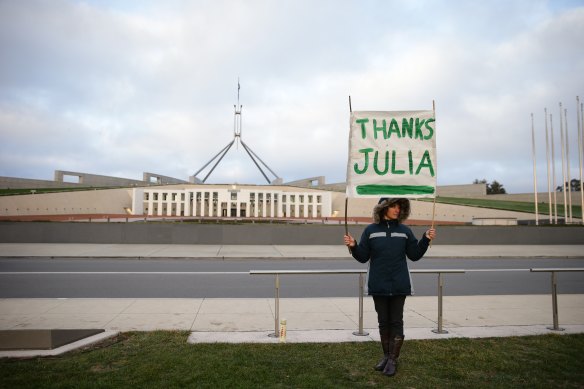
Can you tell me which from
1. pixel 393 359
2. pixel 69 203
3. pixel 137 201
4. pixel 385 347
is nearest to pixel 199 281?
pixel 385 347

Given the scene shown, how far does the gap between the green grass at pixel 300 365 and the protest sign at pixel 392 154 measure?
73.4 inches

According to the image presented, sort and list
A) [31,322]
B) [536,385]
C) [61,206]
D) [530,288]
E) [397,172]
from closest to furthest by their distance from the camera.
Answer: [536,385]
[397,172]
[31,322]
[530,288]
[61,206]

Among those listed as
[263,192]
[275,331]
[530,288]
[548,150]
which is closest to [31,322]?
[275,331]

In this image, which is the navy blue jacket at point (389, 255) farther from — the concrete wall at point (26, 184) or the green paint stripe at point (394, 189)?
the concrete wall at point (26, 184)

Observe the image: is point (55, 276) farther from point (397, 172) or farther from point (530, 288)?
point (530, 288)

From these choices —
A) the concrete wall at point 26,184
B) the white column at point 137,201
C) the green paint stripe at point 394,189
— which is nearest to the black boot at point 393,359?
the green paint stripe at point 394,189

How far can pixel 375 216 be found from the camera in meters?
4.62

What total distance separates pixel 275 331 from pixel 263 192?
5558 cm

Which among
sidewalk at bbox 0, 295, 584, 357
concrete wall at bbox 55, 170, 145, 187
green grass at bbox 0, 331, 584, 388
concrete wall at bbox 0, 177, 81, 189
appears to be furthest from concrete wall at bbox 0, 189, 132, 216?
green grass at bbox 0, 331, 584, 388

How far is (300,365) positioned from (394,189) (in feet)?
7.21

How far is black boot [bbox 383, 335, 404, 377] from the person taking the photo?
4.22m

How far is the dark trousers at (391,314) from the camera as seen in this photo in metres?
4.43

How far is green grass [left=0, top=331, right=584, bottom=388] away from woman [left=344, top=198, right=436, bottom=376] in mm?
360

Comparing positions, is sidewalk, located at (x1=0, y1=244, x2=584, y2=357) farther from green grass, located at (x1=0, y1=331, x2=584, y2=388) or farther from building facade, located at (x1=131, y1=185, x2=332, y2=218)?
building facade, located at (x1=131, y1=185, x2=332, y2=218)
